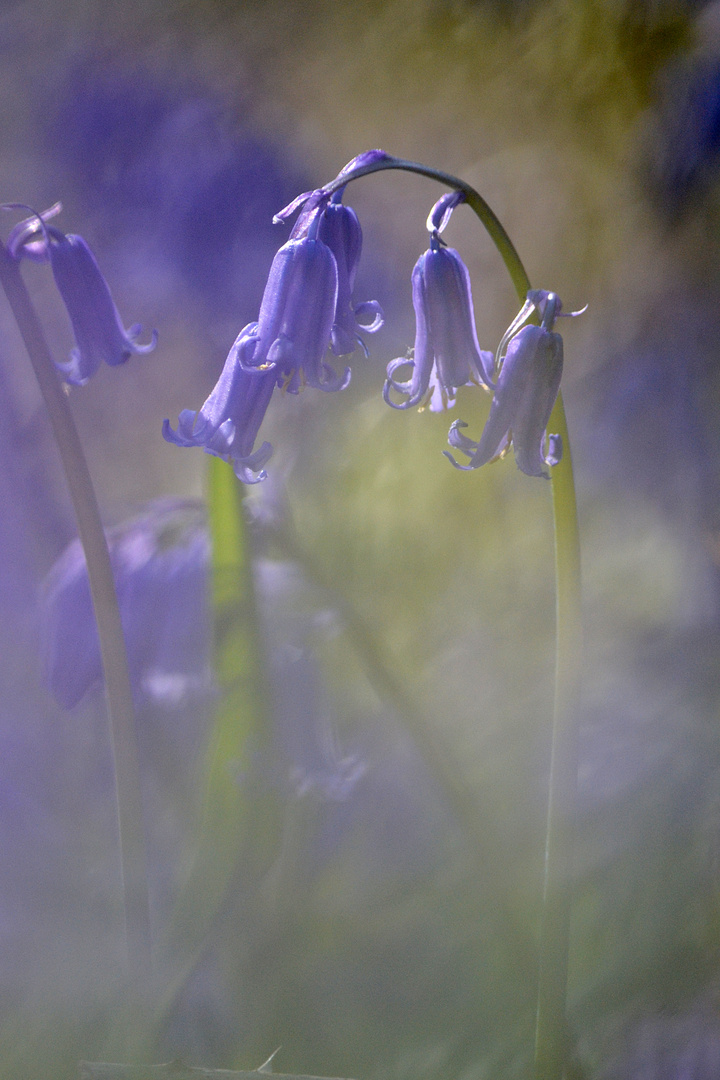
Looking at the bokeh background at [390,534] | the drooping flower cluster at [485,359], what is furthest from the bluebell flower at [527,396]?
the bokeh background at [390,534]

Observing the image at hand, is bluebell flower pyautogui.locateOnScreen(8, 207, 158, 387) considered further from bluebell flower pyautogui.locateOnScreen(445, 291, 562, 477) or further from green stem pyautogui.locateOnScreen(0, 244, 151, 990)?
bluebell flower pyautogui.locateOnScreen(445, 291, 562, 477)

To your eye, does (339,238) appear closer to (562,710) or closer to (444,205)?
(444,205)

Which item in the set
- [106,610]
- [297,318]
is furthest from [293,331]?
[106,610]

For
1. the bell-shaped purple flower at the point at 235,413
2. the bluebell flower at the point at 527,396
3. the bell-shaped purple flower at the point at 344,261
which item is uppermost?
the bell-shaped purple flower at the point at 344,261

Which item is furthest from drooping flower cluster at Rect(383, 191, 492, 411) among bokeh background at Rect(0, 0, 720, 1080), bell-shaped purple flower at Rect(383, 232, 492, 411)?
bokeh background at Rect(0, 0, 720, 1080)

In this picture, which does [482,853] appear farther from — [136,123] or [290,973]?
[136,123]

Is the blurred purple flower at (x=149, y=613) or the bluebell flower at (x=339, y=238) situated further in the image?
the blurred purple flower at (x=149, y=613)

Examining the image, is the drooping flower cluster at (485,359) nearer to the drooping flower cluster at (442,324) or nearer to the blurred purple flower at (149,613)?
the drooping flower cluster at (442,324)
